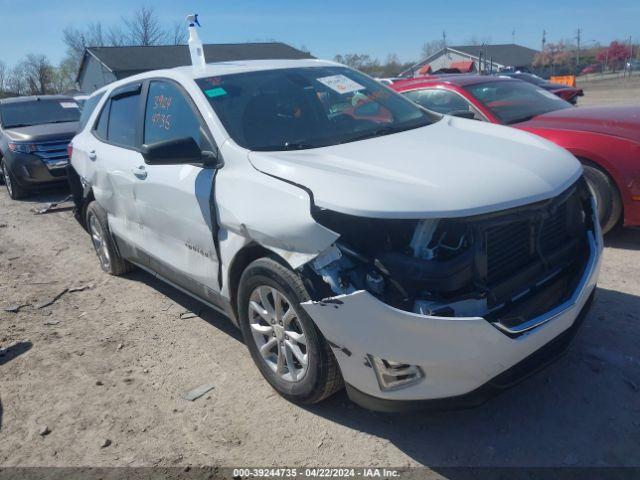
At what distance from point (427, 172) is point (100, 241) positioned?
3923mm

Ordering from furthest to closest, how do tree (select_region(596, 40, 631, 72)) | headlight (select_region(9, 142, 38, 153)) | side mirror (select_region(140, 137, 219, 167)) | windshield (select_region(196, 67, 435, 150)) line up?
tree (select_region(596, 40, 631, 72)) → headlight (select_region(9, 142, 38, 153)) → windshield (select_region(196, 67, 435, 150)) → side mirror (select_region(140, 137, 219, 167))

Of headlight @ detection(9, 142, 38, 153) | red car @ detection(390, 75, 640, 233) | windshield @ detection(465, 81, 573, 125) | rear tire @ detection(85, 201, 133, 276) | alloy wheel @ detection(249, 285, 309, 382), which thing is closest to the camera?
alloy wheel @ detection(249, 285, 309, 382)

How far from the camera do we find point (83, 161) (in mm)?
5258

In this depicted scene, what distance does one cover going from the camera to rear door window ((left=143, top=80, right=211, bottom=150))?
3589 millimetres

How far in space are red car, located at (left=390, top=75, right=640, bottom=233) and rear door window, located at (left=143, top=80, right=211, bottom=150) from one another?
2.34 metres

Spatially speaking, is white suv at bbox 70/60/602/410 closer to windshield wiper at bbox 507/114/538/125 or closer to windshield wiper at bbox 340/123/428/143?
windshield wiper at bbox 340/123/428/143

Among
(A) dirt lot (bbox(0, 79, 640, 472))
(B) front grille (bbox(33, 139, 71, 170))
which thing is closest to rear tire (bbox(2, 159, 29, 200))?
(B) front grille (bbox(33, 139, 71, 170))

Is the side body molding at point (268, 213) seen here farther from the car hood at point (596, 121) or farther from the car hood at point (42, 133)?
the car hood at point (42, 133)

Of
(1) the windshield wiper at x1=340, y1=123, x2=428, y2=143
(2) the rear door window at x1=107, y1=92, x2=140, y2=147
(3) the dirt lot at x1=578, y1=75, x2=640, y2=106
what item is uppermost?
(2) the rear door window at x1=107, y1=92, x2=140, y2=147

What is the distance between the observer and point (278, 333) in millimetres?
3084

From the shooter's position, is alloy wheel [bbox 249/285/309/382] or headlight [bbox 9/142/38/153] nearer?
alloy wheel [bbox 249/285/309/382]

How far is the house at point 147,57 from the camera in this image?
4409cm

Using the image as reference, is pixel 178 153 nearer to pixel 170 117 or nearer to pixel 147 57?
pixel 170 117

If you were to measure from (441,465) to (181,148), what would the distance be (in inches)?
87.2
